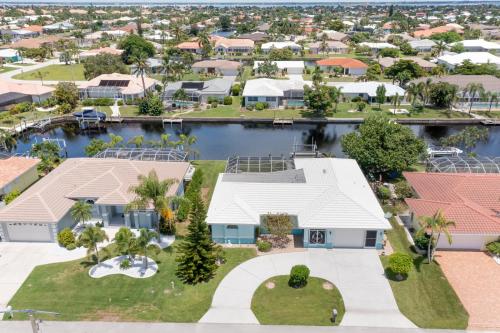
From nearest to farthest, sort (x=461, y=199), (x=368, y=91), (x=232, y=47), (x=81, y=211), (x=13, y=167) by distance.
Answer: (x=81, y=211) < (x=461, y=199) < (x=13, y=167) < (x=368, y=91) < (x=232, y=47)

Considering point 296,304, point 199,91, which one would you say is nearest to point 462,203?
point 296,304

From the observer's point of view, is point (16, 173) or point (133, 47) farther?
point (133, 47)

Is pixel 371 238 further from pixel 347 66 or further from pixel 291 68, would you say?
pixel 291 68

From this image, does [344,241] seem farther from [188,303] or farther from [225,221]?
[188,303]

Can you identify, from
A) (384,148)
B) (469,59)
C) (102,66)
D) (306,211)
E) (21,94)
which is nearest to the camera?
(306,211)

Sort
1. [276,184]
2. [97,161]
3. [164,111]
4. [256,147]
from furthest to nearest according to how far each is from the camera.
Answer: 1. [164,111]
2. [256,147]
3. [97,161]
4. [276,184]

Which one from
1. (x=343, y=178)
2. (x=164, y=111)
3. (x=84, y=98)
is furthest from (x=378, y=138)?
(x=84, y=98)
